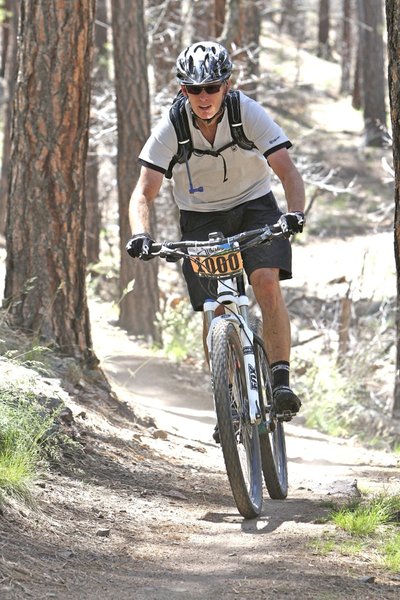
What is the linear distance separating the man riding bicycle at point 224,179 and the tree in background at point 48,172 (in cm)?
166

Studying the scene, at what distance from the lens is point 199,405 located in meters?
10.0

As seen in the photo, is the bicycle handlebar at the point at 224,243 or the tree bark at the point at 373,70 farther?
the tree bark at the point at 373,70

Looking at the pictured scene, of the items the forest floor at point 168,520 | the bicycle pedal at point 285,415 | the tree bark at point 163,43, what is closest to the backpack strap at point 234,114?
the bicycle pedal at point 285,415

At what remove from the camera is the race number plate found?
5.02 m

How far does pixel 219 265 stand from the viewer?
16.6ft

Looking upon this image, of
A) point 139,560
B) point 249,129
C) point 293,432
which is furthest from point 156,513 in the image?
point 293,432

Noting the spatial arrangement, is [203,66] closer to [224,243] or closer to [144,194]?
[144,194]

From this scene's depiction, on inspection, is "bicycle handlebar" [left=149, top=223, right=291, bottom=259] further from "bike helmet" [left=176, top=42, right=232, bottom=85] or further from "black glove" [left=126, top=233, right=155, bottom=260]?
"bike helmet" [left=176, top=42, right=232, bottom=85]

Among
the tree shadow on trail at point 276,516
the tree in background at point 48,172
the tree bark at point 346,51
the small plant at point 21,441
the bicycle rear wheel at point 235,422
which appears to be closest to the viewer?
the small plant at point 21,441

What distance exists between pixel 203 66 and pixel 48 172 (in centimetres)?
228

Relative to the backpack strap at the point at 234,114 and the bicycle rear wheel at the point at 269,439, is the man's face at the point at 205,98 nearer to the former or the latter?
the backpack strap at the point at 234,114

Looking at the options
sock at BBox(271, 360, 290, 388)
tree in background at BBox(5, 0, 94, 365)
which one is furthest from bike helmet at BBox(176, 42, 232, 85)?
tree in background at BBox(5, 0, 94, 365)

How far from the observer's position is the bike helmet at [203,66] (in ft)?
16.5

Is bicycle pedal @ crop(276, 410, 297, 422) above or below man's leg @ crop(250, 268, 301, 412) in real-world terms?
below
